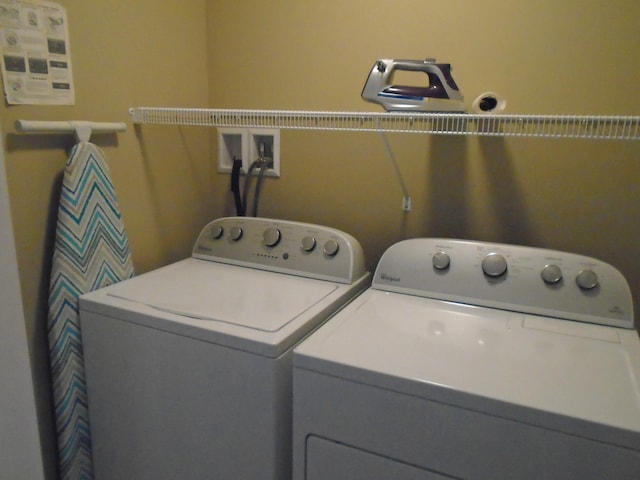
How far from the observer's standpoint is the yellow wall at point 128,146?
48.5 inches

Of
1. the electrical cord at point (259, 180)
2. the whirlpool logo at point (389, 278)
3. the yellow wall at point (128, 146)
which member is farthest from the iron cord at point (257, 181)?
the whirlpool logo at point (389, 278)

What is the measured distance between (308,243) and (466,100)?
0.65 m

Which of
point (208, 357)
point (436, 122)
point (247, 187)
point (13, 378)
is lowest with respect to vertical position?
point (208, 357)

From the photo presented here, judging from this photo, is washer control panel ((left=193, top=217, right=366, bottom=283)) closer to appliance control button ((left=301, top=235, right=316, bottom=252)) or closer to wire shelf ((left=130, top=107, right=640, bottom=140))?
appliance control button ((left=301, top=235, right=316, bottom=252))

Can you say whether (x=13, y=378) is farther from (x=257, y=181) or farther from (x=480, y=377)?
(x=257, y=181)

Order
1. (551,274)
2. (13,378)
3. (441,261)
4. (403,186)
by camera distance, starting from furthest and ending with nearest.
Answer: (403,186), (441,261), (551,274), (13,378)

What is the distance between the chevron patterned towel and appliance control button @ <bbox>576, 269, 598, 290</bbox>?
1.27 m

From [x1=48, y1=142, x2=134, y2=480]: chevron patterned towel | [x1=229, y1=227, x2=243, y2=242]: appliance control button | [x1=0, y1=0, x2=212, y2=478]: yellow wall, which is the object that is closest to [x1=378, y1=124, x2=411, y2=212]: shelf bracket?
[x1=229, y1=227, x2=243, y2=242]: appliance control button

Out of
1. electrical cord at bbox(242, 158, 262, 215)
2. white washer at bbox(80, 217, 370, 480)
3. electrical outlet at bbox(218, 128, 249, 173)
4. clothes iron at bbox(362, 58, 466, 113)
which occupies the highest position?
clothes iron at bbox(362, 58, 466, 113)

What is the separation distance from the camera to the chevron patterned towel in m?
1.25

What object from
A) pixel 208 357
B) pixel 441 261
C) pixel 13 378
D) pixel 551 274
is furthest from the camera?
pixel 441 261

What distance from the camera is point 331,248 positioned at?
1417 mm

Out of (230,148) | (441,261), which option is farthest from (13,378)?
(230,148)

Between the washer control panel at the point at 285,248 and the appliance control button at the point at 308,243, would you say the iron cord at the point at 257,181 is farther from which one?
the appliance control button at the point at 308,243
